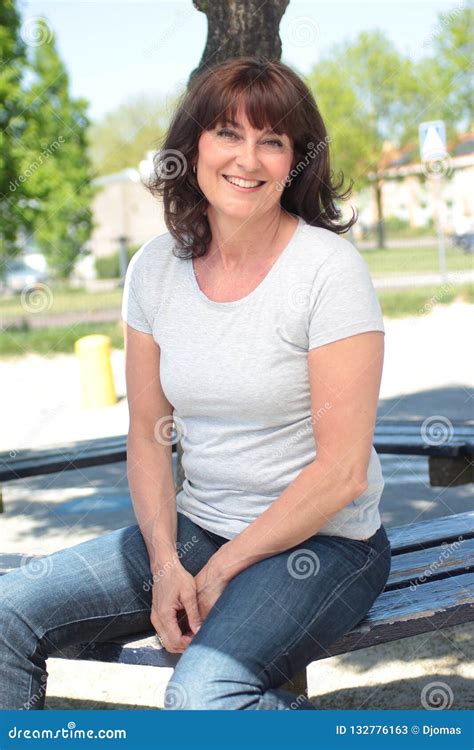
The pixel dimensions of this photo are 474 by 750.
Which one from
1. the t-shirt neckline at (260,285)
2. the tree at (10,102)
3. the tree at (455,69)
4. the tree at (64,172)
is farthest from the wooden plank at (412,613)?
the tree at (64,172)

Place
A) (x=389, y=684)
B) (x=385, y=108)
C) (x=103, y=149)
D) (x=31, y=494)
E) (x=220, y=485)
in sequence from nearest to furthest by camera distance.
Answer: (x=220, y=485), (x=389, y=684), (x=31, y=494), (x=385, y=108), (x=103, y=149)

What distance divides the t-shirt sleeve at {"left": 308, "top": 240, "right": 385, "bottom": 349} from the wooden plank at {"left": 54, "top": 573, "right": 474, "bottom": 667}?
25.5 inches

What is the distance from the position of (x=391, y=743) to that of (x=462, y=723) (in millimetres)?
208

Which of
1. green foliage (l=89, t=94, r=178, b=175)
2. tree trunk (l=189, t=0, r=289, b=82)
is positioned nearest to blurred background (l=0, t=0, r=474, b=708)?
tree trunk (l=189, t=0, r=289, b=82)

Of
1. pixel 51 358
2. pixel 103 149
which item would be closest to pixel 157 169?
pixel 51 358

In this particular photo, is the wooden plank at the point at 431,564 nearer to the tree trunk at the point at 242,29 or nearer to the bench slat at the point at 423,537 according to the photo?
the bench slat at the point at 423,537

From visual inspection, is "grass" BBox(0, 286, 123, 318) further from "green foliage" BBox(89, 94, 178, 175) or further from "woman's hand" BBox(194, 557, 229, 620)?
"green foliage" BBox(89, 94, 178, 175)

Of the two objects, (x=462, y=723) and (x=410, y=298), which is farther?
(x=410, y=298)

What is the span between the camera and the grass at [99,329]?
14.2 meters

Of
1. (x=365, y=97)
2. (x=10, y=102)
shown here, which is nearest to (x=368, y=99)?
(x=365, y=97)

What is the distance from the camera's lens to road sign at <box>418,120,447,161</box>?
42.1 feet

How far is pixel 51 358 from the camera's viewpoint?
519 inches

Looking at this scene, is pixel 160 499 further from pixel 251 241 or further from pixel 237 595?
pixel 251 241

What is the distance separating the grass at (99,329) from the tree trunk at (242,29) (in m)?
9.82
